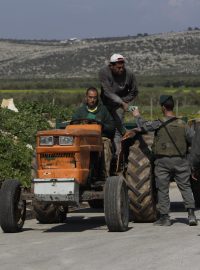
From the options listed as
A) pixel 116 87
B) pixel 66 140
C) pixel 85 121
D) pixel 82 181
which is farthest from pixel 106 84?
pixel 82 181

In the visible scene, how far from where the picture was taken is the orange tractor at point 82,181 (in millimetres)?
12375

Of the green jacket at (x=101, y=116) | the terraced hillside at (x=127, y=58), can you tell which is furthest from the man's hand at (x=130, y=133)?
the terraced hillside at (x=127, y=58)

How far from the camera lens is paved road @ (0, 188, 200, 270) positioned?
31.1 ft

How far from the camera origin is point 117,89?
14383 mm

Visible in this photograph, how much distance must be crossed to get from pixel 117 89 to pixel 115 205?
267cm

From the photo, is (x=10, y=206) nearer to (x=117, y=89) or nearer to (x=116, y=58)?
(x=117, y=89)

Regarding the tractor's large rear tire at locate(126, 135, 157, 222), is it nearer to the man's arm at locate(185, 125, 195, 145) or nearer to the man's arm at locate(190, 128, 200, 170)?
the man's arm at locate(185, 125, 195, 145)

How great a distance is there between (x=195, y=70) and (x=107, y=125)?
142m

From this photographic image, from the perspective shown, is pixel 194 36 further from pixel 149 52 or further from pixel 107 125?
pixel 107 125

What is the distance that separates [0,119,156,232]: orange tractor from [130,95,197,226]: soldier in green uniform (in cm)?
20

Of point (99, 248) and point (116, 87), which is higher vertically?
point (116, 87)

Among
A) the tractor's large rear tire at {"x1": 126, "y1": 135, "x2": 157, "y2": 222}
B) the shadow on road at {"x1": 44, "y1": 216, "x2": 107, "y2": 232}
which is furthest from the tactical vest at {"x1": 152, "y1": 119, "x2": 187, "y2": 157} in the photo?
the shadow on road at {"x1": 44, "y1": 216, "x2": 107, "y2": 232}

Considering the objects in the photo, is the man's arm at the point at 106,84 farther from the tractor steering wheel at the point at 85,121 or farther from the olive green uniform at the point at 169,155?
the olive green uniform at the point at 169,155

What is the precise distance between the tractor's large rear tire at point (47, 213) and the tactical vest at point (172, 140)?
2.00m
